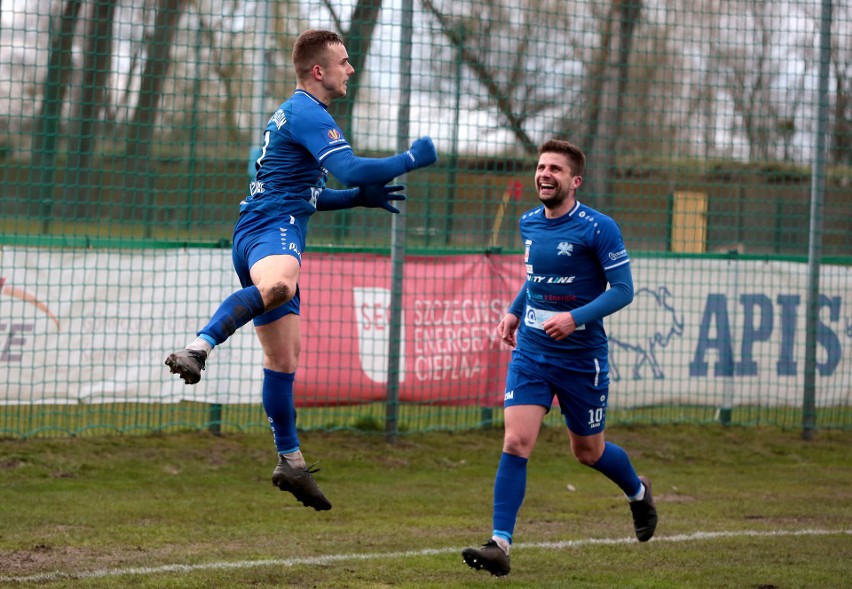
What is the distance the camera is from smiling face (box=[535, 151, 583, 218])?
6371mm

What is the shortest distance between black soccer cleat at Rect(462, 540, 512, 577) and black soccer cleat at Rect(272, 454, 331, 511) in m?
0.82

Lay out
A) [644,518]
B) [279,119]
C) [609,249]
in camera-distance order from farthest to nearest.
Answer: [644,518] → [609,249] → [279,119]

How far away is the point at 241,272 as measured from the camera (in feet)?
19.9

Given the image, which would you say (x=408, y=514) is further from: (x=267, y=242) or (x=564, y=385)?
(x=267, y=242)

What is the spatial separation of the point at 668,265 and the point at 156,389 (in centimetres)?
517

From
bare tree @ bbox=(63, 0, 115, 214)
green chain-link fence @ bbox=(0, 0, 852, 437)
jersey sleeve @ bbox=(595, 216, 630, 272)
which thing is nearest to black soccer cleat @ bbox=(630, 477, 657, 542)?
jersey sleeve @ bbox=(595, 216, 630, 272)

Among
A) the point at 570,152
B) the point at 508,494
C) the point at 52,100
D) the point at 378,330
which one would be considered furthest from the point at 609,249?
the point at 52,100

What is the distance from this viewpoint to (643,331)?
11.5 metres

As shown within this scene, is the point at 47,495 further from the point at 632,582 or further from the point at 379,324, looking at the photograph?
the point at 632,582

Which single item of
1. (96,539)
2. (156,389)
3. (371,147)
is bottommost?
(96,539)

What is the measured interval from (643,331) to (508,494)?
570 centimetres

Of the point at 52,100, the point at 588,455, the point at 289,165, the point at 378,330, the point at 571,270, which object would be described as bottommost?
the point at 588,455

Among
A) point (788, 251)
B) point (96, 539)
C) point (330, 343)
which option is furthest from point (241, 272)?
point (788, 251)

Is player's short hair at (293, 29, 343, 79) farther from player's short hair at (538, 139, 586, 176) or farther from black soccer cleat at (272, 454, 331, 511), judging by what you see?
black soccer cleat at (272, 454, 331, 511)
